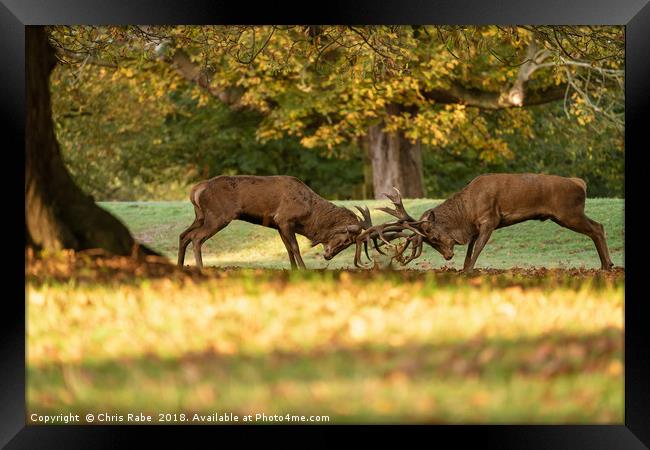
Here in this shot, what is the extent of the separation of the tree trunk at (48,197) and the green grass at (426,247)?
9.39 meters

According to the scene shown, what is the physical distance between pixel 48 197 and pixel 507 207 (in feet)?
24.4

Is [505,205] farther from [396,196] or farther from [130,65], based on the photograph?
[130,65]

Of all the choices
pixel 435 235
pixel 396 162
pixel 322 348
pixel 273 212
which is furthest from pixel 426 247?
pixel 322 348

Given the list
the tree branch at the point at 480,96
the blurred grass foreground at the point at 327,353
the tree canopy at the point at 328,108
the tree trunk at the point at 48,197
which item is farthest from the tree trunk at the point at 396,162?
the blurred grass foreground at the point at 327,353

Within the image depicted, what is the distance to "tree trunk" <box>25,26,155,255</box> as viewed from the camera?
9625mm

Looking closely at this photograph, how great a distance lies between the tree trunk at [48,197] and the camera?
31.6 feet

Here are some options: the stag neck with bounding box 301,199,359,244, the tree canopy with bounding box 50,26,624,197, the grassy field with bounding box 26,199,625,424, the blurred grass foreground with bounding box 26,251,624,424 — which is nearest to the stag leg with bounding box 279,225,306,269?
the stag neck with bounding box 301,199,359,244

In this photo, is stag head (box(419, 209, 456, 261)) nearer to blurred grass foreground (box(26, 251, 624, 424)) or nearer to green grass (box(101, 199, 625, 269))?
green grass (box(101, 199, 625, 269))

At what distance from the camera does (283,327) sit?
24.1 ft

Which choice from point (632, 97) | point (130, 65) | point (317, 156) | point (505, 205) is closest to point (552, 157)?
point (317, 156)

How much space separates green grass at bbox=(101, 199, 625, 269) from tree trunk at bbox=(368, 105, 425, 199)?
559 cm

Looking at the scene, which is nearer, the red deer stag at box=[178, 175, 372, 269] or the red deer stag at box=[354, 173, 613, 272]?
the red deer stag at box=[354, 173, 613, 272]

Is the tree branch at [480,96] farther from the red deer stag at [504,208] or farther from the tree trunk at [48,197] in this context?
the tree trunk at [48,197]

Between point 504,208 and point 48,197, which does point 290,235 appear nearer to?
point 504,208
